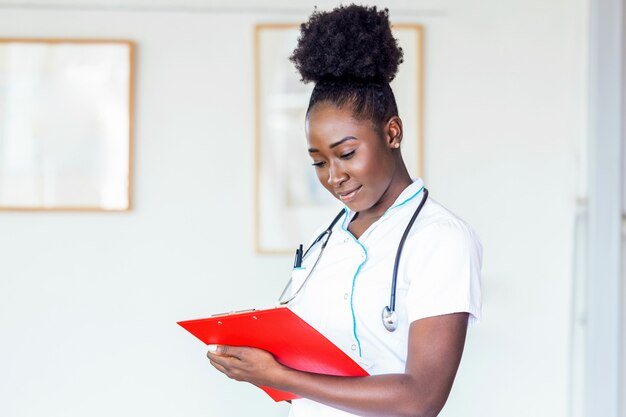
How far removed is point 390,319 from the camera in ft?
4.09

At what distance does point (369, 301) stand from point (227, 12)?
5.55 feet

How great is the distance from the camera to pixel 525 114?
272 cm

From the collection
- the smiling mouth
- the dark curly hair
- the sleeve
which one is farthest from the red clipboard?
the dark curly hair

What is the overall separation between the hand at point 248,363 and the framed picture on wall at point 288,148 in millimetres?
1396

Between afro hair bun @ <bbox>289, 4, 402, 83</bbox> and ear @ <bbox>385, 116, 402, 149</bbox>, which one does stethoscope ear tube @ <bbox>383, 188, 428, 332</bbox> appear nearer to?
ear @ <bbox>385, 116, 402, 149</bbox>

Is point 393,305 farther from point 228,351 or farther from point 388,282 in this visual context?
point 228,351

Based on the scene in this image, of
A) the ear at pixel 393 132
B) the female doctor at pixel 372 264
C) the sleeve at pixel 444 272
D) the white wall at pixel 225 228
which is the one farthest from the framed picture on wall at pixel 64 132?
the sleeve at pixel 444 272

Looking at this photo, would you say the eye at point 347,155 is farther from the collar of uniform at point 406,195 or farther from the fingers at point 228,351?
the fingers at point 228,351

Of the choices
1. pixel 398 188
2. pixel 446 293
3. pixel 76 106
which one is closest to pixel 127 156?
pixel 76 106

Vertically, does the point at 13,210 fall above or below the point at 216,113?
below

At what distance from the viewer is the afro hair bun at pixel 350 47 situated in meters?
1.31

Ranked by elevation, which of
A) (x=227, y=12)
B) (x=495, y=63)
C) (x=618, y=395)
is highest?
(x=227, y=12)

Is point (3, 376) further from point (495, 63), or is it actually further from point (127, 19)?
point (495, 63)

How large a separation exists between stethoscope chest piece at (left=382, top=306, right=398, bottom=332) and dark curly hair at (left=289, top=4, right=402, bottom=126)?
0.31m
